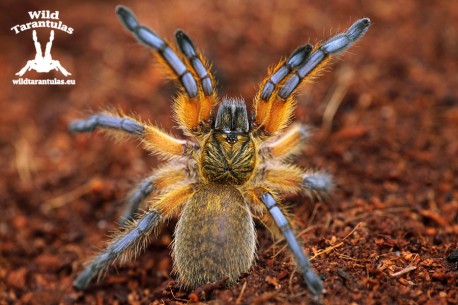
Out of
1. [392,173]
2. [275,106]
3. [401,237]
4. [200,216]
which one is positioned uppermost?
[275,106]

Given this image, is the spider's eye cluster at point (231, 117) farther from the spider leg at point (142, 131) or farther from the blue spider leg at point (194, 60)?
the spider leg at point (142, 131)

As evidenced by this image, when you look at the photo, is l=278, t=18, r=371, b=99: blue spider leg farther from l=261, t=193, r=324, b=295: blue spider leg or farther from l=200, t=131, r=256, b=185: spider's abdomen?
l=261, t=193, r=324, b=295: blue spider leg

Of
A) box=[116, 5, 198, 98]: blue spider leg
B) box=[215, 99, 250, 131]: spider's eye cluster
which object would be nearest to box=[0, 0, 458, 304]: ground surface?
box=[215, 99, 250, 131]: spider's eye cluster

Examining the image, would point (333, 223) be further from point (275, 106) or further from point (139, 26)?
point (139, 26)

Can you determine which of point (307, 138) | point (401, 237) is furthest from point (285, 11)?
point (401, 237)
